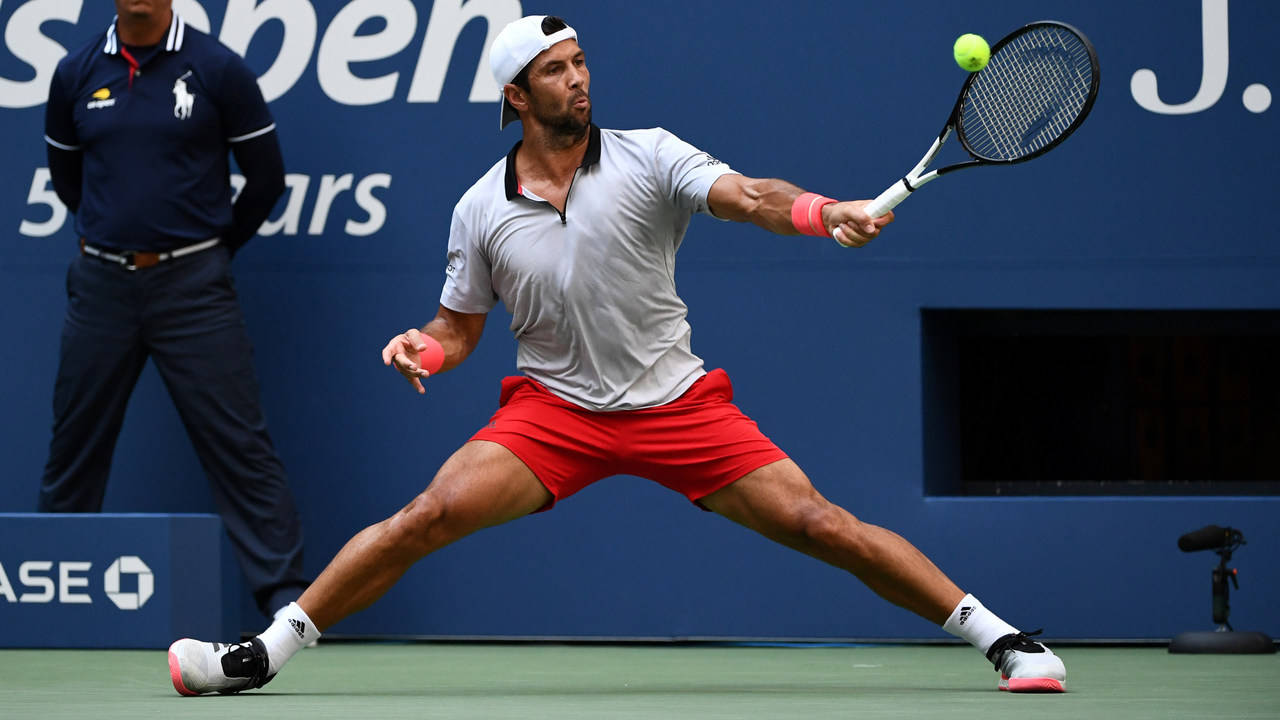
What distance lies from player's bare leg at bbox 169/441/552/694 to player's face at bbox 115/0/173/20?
2361 millimetres

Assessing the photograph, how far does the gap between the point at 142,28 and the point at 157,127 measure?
1.09 ft

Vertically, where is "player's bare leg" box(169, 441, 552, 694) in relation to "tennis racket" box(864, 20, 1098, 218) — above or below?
below

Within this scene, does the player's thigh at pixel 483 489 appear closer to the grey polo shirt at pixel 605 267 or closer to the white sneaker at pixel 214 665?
the grey polo shirt at pixel 605 267

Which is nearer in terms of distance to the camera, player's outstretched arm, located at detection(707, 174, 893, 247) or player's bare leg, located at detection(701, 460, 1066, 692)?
player's outstretched arm, located at detection(707, 174, 893, 247)

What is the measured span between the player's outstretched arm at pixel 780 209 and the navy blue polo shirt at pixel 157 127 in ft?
7.44

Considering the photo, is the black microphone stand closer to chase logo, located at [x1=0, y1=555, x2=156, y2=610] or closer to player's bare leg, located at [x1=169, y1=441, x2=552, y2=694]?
player's bare leg, located at [x1=169, y1=441, x2=552, y2=694]

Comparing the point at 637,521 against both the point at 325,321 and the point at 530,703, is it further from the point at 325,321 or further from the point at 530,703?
the point at 530,703

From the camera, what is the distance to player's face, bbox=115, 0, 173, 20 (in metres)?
5.61

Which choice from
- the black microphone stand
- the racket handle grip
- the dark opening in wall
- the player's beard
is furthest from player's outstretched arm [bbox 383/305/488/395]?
the black microphone stand

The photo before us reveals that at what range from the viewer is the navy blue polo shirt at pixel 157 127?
565 centimetres

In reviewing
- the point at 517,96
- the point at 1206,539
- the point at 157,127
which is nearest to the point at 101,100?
the point at 157,127

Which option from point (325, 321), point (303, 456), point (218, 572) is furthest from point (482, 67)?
point (218, 572)

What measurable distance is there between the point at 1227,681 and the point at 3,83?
4545mm

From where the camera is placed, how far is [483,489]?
13.3ft
